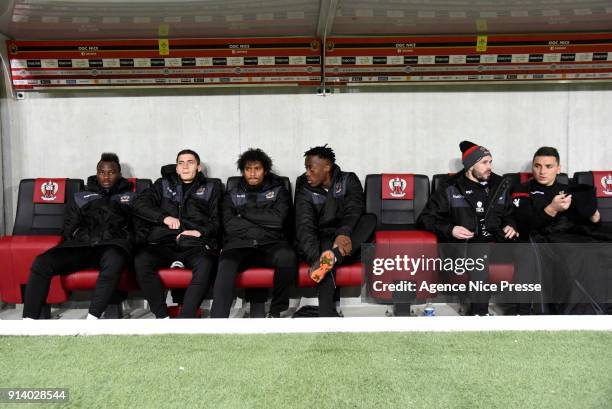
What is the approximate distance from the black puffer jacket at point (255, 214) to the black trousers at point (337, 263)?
1.08 ft

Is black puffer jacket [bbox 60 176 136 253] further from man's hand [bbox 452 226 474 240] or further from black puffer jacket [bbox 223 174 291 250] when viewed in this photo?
man's hand [bbox 452 226 474 240]

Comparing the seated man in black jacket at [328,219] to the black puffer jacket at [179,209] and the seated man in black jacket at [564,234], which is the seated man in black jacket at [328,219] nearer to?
the black puffer jacket at [179,209]

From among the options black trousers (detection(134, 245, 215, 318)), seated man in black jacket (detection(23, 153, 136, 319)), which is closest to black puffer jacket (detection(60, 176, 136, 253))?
seated man in black jacket (detection(23, 153, 136, 319))

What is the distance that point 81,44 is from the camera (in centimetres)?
404

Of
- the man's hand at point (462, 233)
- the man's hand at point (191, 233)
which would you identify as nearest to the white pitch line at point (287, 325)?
the man's hand at point (462, 233)

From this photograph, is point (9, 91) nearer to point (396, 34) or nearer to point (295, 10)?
point (295, 10)

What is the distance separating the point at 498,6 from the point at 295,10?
4.42 ft

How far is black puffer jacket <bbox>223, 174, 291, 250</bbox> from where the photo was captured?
339cm

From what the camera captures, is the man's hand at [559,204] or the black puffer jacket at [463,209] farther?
the black puffer jacket at [463,209]

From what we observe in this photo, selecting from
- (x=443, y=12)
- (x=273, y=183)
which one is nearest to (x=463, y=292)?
(x=273, y=183)

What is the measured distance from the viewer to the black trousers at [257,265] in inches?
120

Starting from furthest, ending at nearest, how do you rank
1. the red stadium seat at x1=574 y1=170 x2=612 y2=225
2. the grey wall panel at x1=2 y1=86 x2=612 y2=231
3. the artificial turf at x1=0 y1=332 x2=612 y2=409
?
the grey wall panel at x1=2 y1=86 x2=612 y2=231, the red stadium seat at x1=574 y1=170 x2=612 y2=225, the artificial turf at x1=0 y1=332 x2=612 y2=409

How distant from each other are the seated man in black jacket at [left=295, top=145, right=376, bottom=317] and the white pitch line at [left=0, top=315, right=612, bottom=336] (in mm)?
726

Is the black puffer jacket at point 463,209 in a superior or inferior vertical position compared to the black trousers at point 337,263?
superior
